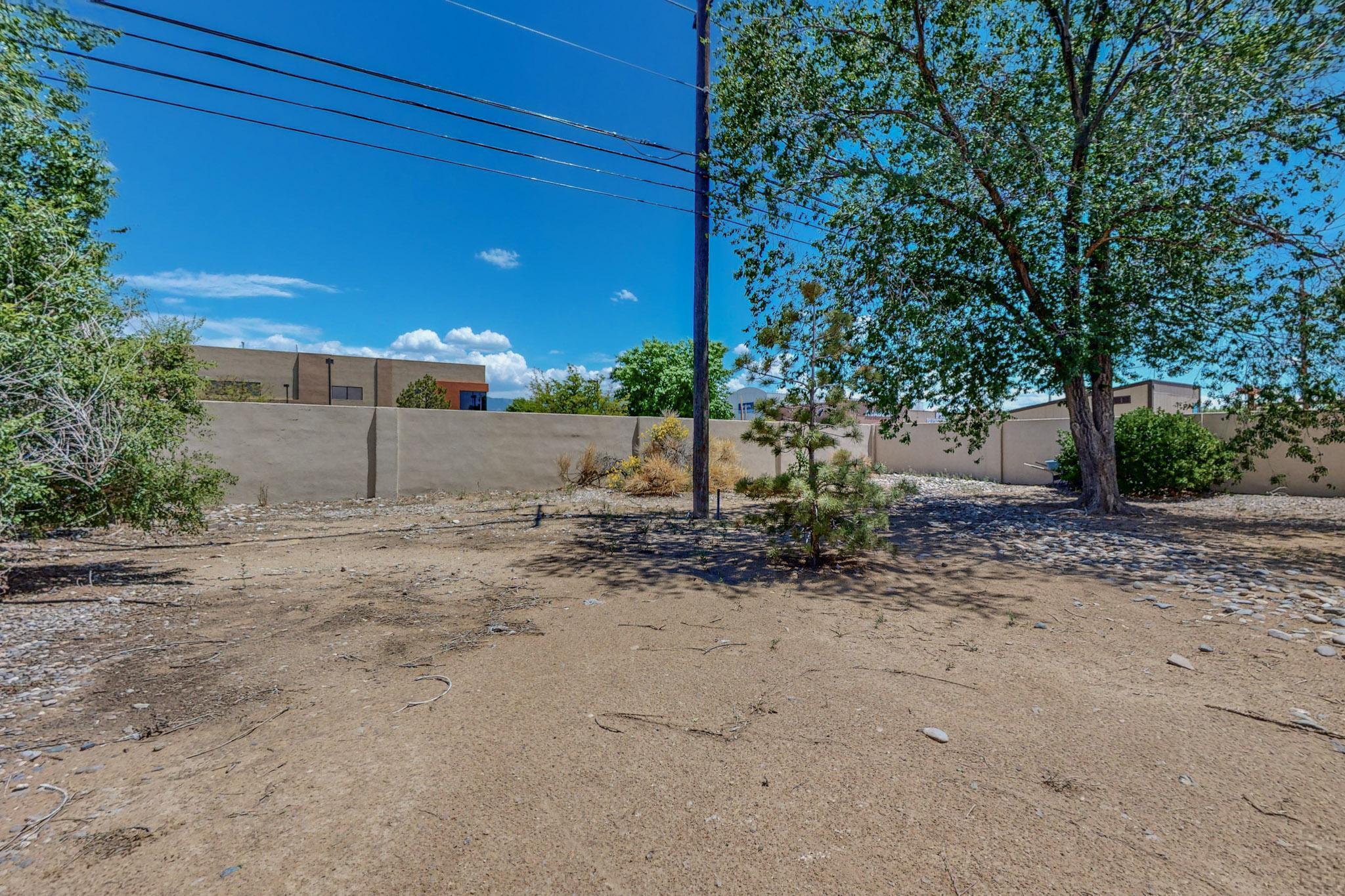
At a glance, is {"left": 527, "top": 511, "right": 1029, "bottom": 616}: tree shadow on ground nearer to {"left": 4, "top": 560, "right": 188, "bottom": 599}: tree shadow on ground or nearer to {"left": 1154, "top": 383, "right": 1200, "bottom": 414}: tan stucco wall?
{"left": 4, "top": 560, "right": 188, "bottom": 599}: tree shadow on ground

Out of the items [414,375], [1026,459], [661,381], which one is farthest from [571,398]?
[414,375]

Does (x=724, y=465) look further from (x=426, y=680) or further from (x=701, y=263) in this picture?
(x=426, y=680)

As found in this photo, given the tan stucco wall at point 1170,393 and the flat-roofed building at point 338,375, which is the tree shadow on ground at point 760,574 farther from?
the flat-roofed building at point 338,375

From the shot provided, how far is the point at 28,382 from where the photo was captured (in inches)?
152

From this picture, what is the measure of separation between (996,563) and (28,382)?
7.86 meters

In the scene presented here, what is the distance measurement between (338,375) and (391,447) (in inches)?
1392

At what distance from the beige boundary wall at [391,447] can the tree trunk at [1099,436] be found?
7742 mm

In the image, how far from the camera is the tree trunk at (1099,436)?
29.9ft

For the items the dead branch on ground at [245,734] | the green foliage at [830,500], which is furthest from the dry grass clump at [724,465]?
the dead branch on ground at [245,734]

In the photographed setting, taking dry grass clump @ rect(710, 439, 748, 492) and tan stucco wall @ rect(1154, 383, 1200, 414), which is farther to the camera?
tan stucco wall @ rect(1154, 383, 1200, 414)

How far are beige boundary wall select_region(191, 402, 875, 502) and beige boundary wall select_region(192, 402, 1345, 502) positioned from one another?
2 centimetres

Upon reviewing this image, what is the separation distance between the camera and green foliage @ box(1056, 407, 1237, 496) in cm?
1063

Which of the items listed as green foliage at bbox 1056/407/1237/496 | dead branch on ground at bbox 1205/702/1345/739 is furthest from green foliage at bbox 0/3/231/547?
green foliage at bbox 1056/407/1237/496

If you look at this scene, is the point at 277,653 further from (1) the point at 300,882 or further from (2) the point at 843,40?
(2) the point at 843,40
